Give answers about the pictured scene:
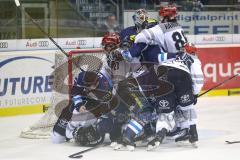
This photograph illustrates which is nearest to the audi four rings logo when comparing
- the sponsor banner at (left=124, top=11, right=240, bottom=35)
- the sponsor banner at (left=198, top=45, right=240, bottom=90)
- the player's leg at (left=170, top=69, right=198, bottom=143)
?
the player's leg at (left=170, top=69, right=198, bottom=143)

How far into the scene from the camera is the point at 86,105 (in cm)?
677

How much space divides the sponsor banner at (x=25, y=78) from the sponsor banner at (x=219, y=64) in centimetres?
286

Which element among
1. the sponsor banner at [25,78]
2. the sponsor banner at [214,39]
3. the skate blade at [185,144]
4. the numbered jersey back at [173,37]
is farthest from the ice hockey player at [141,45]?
the sponsor banner at [214,39]

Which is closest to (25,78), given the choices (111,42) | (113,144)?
(111,42)

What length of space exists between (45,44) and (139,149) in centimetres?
369

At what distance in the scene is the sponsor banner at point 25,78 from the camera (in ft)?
29.5

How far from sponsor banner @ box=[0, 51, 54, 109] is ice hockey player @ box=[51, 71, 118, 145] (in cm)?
227

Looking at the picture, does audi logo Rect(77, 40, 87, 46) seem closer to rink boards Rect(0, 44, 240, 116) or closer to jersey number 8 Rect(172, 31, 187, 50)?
rink boards Rect(0, 44, 240, 116)

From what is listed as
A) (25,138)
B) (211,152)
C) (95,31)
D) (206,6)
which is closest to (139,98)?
(211,152)

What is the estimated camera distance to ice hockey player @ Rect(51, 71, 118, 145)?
6695 millimetres

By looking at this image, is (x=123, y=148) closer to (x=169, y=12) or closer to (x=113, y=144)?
(x=113, y=144)

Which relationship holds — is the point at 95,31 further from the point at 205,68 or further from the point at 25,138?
the point at 25,138

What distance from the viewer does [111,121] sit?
675cm

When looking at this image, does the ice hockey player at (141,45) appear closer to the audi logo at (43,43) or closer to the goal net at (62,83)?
the goal net at (62,83)
